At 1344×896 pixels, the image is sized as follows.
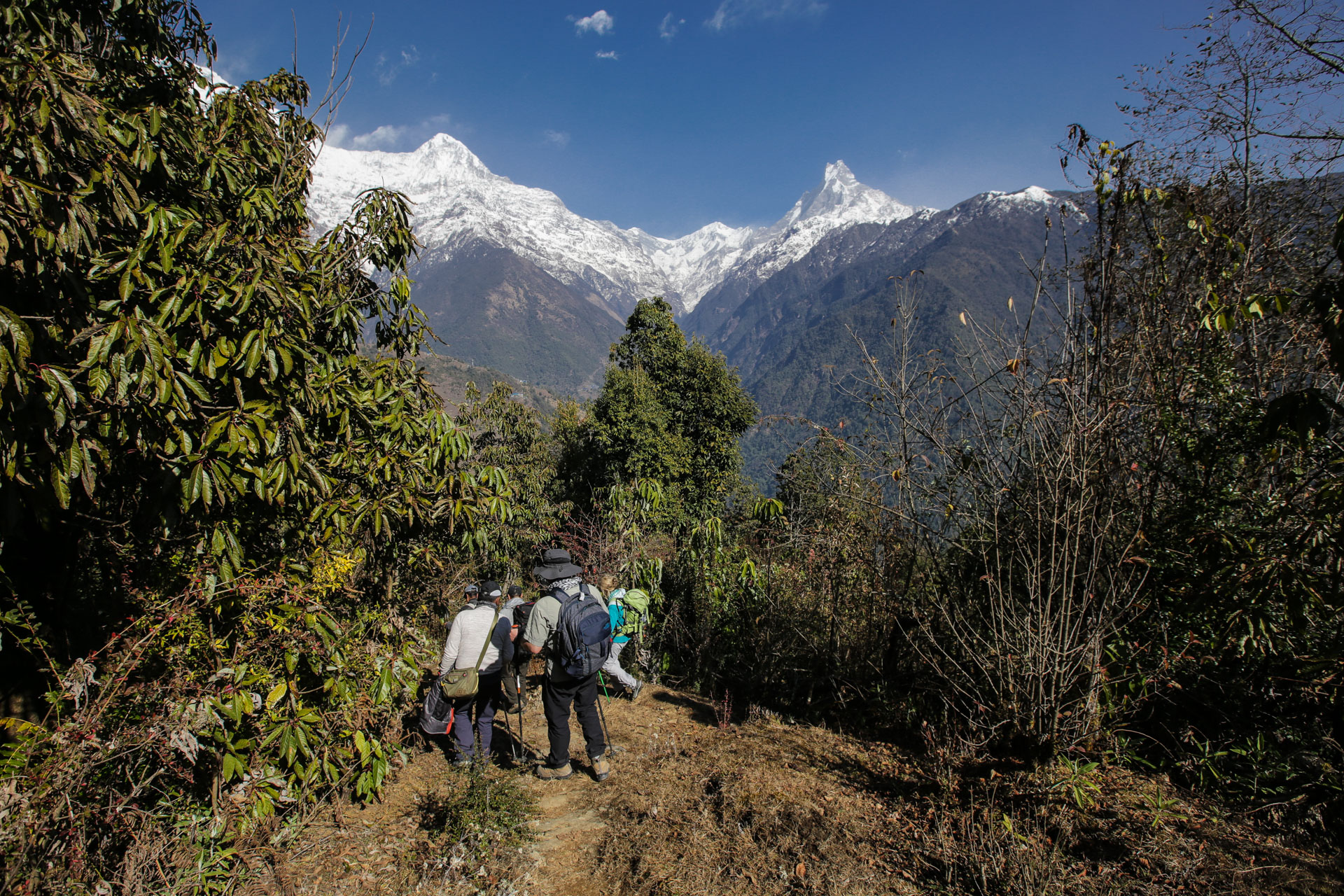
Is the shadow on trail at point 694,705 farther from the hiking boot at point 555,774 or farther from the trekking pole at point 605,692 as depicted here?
the hiking boot at point 555,774

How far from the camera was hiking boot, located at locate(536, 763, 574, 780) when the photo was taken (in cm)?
491

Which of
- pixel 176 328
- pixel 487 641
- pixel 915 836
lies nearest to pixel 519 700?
pixel 487 641

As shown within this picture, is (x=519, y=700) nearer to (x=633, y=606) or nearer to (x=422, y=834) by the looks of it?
(x=422, y=834)

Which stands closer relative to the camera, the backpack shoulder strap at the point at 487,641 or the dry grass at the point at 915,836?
the dry grass at the point at 915,836

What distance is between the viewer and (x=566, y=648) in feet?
14.9

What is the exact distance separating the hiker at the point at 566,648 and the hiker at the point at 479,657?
0.39 meters

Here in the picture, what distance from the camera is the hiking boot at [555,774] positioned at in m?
4.91

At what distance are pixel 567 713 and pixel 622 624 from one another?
4.77 feet

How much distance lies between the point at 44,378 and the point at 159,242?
83cm

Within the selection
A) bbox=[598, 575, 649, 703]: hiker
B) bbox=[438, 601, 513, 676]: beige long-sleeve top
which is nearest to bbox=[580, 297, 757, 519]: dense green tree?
bbox=[598, 575, 649, 703]: hiker

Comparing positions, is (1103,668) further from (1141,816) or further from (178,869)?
(178,869)

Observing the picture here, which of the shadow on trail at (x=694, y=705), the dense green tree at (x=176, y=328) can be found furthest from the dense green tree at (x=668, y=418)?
the dense green tree at (x=176, y=328)

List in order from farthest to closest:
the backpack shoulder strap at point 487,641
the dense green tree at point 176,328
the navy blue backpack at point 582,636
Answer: the backpack shoulder strap at point 487,641 < the navy blue backpack at point 582,636 < the dense green tree at point 176,328

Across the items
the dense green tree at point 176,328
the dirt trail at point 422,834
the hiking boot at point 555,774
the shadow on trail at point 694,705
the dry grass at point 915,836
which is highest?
the dense green tree at point 176,328
